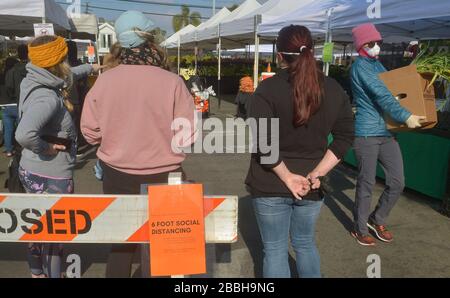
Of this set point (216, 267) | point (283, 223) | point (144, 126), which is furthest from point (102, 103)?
point (216, 267)

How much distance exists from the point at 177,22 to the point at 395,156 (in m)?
69.6

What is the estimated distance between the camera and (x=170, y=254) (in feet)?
6.28

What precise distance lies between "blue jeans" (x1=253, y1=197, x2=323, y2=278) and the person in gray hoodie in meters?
1.25

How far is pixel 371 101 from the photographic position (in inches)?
138

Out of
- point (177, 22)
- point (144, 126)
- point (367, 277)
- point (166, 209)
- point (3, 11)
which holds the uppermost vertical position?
point (177, 22)

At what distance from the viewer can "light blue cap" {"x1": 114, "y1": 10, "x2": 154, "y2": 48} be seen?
2143 millimetres

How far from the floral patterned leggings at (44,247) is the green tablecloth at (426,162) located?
13.1ft

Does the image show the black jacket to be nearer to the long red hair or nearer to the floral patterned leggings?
the long red hair

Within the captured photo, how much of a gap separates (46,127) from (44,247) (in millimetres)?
827

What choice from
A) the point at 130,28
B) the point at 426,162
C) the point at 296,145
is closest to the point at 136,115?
the point at 130,28

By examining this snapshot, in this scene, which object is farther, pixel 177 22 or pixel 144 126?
pixel 177 22

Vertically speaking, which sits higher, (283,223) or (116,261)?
(283,223)
